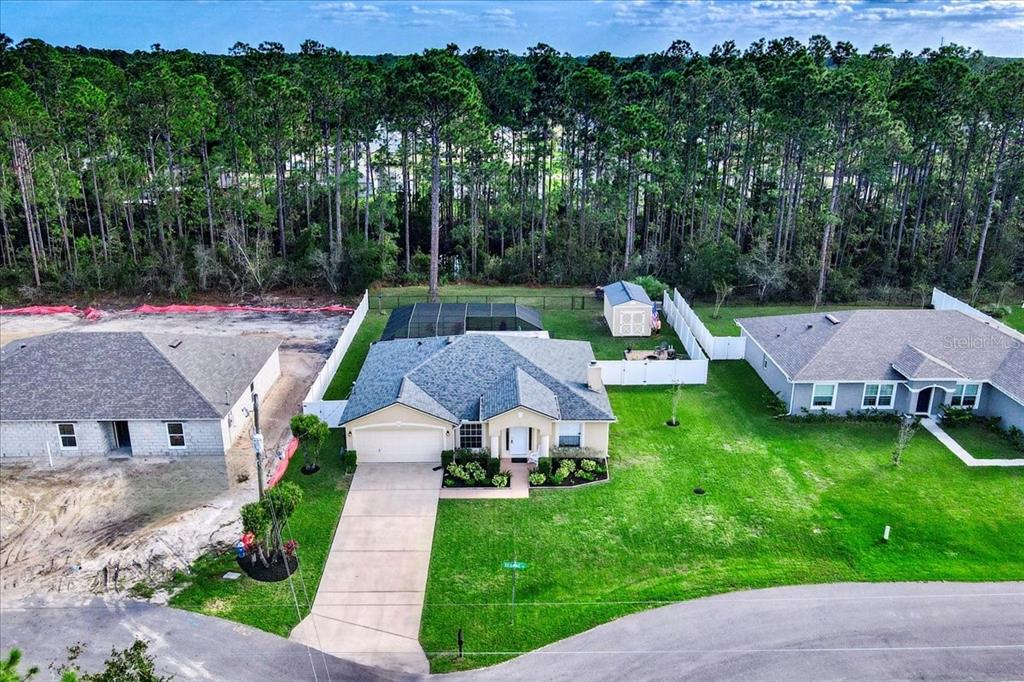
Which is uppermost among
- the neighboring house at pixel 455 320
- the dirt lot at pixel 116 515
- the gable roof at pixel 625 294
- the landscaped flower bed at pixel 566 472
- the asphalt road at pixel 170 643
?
the gable roof at pixel 625 294

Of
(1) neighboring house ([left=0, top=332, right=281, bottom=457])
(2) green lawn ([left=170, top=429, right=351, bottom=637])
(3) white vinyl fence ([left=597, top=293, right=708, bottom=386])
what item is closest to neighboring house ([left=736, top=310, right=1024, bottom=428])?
(3) white vinyl fence ([left=597, top=293, right=708, bottom=386])

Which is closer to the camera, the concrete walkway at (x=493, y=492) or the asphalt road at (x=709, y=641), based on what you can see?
the asphalt road at (x=709, y=641)

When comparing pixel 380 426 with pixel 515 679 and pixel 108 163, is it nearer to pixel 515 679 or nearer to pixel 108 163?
pixel 515 679

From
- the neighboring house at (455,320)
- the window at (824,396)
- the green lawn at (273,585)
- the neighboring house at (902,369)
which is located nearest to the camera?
the green lawn at (273,585)

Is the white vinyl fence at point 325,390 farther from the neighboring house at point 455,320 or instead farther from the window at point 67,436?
the window at point 67,436

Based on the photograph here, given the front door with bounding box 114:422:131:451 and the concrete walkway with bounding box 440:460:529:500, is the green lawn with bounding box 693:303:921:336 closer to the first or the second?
the concrete walkway with bounding box 440:460:529:500

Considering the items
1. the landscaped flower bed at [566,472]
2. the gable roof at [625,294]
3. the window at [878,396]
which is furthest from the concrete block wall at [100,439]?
the window at [878,396]

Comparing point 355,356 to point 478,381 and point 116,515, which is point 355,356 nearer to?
point 478,381
